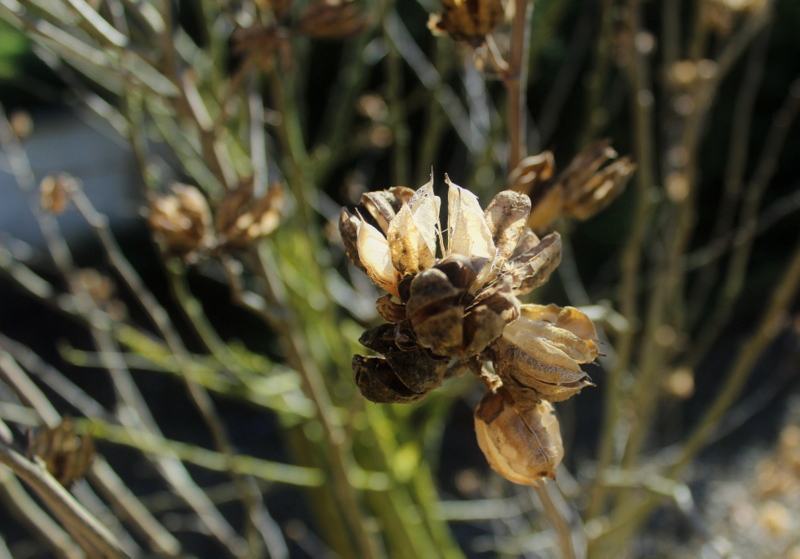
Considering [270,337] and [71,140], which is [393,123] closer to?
[270,337]

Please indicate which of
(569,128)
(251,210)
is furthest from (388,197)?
(569,128)

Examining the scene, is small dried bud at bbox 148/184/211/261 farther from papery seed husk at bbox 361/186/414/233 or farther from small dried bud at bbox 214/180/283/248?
papery seed husk at bbox 361/186/414/233

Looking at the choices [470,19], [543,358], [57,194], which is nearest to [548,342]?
[543,358]

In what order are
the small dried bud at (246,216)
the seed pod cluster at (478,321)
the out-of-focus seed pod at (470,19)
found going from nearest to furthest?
the seed pod cluster at (478,321), the out-of-focus seed pod at (470,19), the small dried bud at (246,216)

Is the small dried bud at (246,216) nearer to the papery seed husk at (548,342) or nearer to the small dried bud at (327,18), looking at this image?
the small dried bud at (327,18)

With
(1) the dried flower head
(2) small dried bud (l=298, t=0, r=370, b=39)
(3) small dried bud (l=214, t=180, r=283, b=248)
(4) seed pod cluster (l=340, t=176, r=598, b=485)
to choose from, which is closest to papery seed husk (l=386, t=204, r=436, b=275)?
(4) seed pod cluster (l=340, t=176, r=598, b=485)

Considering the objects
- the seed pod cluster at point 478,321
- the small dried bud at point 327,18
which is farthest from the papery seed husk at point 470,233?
the small dried bud at point 327,18

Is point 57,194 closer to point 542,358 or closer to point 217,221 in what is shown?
point 217,221
